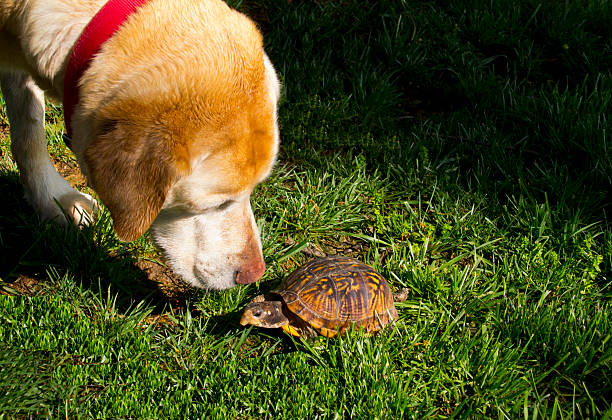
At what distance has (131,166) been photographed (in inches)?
85.5

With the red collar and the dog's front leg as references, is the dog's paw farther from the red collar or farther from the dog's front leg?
the red collar

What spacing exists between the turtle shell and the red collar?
4.72 ft

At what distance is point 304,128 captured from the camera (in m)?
4.50

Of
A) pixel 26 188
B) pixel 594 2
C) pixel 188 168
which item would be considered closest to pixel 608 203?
pixel 594 2

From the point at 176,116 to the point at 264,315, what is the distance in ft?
4.03

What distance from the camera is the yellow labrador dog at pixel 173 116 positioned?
7.18ft

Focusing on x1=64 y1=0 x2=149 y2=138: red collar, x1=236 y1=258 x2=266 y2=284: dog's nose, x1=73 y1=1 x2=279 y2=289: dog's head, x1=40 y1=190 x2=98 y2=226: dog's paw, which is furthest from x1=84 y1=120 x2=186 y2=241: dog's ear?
x1=40 y1=190 x2=98 y2=226: dog's paw

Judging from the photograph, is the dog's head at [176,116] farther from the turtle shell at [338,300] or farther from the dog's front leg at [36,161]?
the dog's front leg at [36,161]

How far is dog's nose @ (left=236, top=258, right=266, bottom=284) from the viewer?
287 cm

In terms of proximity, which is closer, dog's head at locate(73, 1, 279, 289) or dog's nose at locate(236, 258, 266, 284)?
dog's head at locate(73, 1, 279, 289)

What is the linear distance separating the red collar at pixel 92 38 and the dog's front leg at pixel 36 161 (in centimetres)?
135

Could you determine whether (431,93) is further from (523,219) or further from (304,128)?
(523,219)

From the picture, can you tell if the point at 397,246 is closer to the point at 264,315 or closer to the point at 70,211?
the point at 264,315

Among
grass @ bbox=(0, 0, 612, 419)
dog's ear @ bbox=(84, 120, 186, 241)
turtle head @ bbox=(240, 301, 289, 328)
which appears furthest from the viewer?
turtle head @ bbox=(240, 301, 289, 328)
